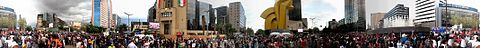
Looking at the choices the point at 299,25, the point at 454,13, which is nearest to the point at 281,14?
the point at 299,25

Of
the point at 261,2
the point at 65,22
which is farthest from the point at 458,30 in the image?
the point at 65,22

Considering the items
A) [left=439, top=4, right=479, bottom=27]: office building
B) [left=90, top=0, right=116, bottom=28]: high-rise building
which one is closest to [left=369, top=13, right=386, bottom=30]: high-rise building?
[left=439, top=4, right=479, bottom=27]: office building

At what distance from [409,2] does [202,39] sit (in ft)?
3.78

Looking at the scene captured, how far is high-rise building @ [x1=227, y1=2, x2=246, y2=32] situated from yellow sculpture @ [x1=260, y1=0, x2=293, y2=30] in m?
0.13

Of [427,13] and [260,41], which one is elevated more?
[427,13]

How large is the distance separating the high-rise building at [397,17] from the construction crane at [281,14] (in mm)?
539

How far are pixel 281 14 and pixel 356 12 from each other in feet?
1.43

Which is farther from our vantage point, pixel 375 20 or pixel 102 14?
pixel 375 20

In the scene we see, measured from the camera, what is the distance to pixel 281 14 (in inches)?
185

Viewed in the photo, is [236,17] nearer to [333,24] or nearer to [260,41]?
[260,41]

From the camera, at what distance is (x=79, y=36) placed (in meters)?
4.12

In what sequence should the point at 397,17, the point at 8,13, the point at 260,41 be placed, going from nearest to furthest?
the point at 8,13 → the point at 397,17 → the point at 260,41

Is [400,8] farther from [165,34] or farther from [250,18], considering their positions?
[165,34]

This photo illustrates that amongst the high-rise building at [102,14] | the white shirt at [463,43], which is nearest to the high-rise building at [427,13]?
the white shirt at [463,43]
